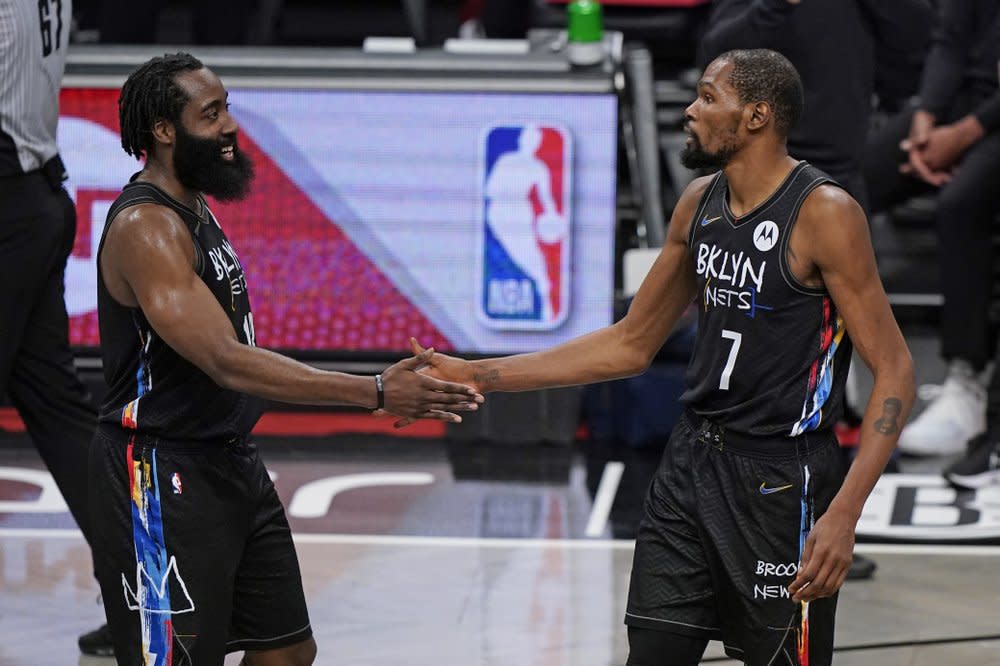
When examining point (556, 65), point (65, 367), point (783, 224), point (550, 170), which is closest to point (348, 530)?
point (65, 367)

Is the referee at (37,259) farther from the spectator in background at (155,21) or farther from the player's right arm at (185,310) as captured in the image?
the spectator in background at (155,21)

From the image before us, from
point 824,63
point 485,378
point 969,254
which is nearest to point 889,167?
point 969,254

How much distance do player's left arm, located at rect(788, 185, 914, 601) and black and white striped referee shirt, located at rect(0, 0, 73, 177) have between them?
230 cm

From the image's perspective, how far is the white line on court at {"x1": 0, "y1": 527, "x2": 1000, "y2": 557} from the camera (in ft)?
18.2

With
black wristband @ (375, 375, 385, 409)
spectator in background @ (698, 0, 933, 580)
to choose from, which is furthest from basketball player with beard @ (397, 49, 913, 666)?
spectator in background @ (698, 0, 933, 580)

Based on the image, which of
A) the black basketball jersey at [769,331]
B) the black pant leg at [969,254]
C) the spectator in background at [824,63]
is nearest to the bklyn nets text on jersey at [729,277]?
the black basketball jersey at [769,331]

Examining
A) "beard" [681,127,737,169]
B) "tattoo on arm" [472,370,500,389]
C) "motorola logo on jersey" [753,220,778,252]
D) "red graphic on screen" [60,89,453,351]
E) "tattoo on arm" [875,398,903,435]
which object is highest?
"beard" [681,127,737,169]

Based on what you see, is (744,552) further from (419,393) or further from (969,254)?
(969,254)

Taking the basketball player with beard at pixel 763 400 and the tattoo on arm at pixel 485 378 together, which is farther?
the tattoo on arm at pixel 485 378

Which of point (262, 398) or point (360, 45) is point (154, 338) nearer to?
point (262, 398)

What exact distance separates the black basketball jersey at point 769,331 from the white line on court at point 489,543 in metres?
2.16

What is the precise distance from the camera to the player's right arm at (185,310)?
3348 millimetres

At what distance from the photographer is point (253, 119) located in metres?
6.90

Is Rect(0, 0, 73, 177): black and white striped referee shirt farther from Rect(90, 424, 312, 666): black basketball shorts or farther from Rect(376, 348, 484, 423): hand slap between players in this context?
Rect(376, 348, 484, 423): hand slap between players
